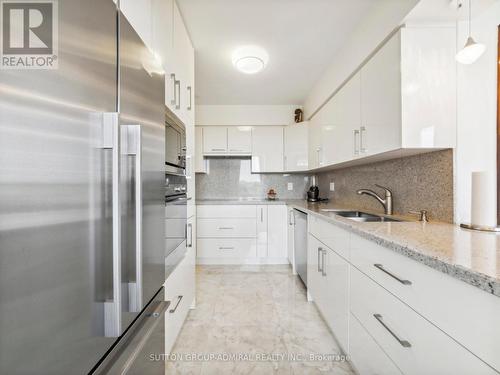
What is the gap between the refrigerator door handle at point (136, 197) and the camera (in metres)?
0.70

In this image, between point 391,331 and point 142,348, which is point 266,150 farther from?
point 142,348

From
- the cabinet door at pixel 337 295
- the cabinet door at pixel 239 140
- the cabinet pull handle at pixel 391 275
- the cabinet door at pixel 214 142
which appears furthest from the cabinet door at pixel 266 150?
the cabinet pull handle at pixel 391 275

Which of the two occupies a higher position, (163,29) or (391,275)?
(163,29)

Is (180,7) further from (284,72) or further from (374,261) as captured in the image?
(374,261)

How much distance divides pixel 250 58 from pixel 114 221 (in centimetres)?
212

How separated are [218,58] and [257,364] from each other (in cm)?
255

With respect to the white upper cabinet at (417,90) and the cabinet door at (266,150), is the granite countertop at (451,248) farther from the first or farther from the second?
the cabinet door at (266,150)

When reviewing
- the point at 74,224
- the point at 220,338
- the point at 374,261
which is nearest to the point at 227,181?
the point at 220,338

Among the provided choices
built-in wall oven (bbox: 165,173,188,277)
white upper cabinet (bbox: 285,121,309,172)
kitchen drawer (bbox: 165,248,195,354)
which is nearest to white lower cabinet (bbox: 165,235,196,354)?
kitchen drawer (bbox: 165,248,195,354)

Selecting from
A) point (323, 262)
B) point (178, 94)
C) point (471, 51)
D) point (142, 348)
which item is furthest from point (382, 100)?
point (142, 348)

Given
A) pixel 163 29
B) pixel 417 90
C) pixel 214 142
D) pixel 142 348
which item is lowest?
pixel 142 348

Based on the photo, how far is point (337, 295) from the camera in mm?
1594

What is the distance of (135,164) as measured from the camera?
2.36 ft

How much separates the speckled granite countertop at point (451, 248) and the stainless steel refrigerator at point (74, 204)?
35.4 inches
